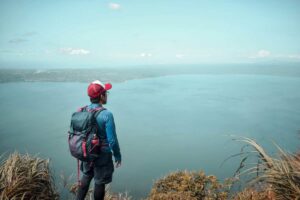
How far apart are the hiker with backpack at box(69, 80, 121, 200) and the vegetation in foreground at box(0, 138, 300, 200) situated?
0.93 meters

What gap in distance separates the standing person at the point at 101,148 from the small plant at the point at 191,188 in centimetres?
122

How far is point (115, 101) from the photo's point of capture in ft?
364

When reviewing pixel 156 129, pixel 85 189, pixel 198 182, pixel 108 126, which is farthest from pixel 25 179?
pixel 156 129

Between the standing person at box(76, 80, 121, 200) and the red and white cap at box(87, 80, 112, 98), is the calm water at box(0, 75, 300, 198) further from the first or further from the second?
the red and white cap at box(87, 80, 112, 98)

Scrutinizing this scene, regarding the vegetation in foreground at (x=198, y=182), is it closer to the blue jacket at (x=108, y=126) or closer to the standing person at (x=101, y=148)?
the standing person at (x=101, y=148)

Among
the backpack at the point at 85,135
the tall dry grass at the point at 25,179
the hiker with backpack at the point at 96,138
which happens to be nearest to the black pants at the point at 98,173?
the hiker with backpack at the point at 96,138

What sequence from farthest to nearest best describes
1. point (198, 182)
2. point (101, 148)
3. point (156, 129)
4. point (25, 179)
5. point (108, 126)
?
point (156, 129) < point (198, 182) < point (25, 179) < point (101, 148) < point (108, 126)

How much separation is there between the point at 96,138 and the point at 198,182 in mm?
2350

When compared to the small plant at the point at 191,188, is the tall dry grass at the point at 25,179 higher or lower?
higher

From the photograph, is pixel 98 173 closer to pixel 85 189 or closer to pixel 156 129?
pixel 85 189

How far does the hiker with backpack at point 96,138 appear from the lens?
2.82 metres

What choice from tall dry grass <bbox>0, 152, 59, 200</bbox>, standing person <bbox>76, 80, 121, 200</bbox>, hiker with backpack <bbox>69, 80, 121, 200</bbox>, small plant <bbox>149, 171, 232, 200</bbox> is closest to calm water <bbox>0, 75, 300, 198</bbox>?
tall dry grass <bbox>0, 152, 59, 200</bbox>

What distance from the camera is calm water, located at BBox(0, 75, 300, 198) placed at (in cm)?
5536

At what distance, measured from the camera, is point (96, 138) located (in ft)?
9.38
